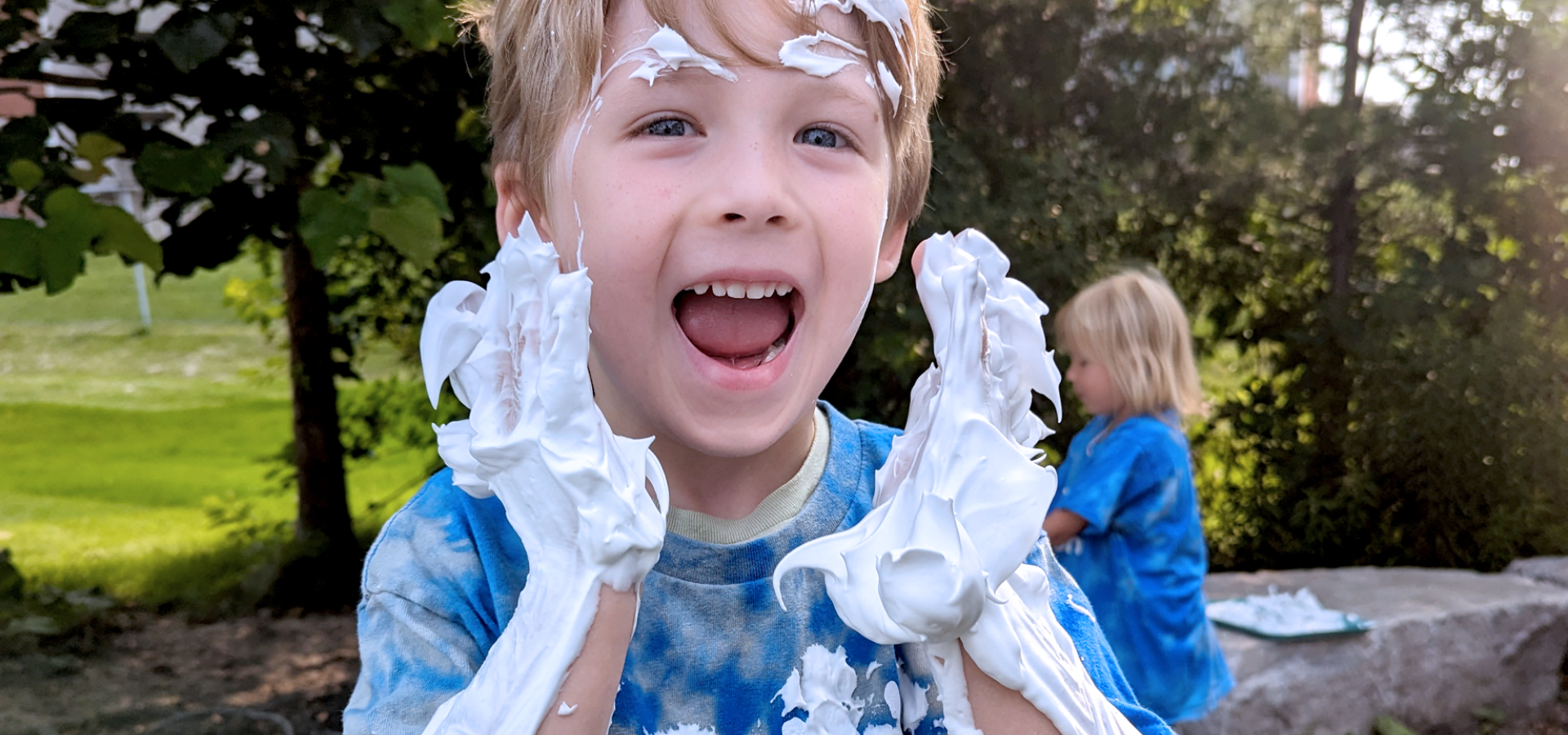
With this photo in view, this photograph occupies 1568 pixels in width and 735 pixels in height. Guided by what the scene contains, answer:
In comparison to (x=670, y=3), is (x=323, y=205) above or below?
below

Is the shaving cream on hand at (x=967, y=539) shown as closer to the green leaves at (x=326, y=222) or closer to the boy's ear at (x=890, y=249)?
the boy's ear at (x=890, y=249)

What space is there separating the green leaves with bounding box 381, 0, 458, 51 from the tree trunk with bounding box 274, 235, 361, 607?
200 centimetres

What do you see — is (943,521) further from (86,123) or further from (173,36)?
(86,123)

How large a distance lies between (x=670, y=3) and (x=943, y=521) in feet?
1.76

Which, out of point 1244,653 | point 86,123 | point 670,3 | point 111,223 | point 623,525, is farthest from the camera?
point 1244,653

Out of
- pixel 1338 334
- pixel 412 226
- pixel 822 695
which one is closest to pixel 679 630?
pixel 822 695

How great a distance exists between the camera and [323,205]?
2279 millimetres

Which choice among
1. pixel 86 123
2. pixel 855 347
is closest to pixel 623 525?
pixel 86 123

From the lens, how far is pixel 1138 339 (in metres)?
3.30

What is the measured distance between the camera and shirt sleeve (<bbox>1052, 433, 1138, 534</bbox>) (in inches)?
123

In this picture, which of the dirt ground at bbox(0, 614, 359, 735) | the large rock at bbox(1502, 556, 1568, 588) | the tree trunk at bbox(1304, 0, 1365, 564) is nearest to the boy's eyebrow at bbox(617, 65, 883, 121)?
the dirt ground at bbox(0, 614, 359, 735)

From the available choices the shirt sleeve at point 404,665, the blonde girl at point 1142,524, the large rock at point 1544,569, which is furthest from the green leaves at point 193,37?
the large rock at point 1544,569

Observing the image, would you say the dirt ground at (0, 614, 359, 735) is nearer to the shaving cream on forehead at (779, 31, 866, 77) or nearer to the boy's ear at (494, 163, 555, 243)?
the boy's ear at (494, 163, 555, 243)

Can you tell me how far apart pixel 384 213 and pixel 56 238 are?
57 centimetres
